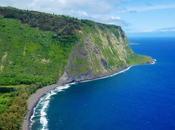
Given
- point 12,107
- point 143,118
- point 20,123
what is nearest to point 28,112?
point 12,107

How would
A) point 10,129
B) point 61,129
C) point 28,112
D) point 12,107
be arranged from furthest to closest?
1. point 28,112
2. point 12,107
3. point 61,129
4. point 10,129

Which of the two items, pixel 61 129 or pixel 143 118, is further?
pixel 143 118

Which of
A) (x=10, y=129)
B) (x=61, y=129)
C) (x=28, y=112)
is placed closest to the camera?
(x=10, y=129)

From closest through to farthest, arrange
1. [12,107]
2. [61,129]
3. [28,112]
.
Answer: [61,129] < [12,107] < [28,112]

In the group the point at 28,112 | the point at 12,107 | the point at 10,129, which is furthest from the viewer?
the point at 28,112

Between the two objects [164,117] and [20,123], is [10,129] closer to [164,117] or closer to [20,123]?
[20,123]

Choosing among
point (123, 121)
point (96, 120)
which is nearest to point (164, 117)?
point (123, 121)

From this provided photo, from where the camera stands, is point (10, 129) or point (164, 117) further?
point (164, 117)

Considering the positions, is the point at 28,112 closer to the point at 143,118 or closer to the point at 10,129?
the point at 10,129
